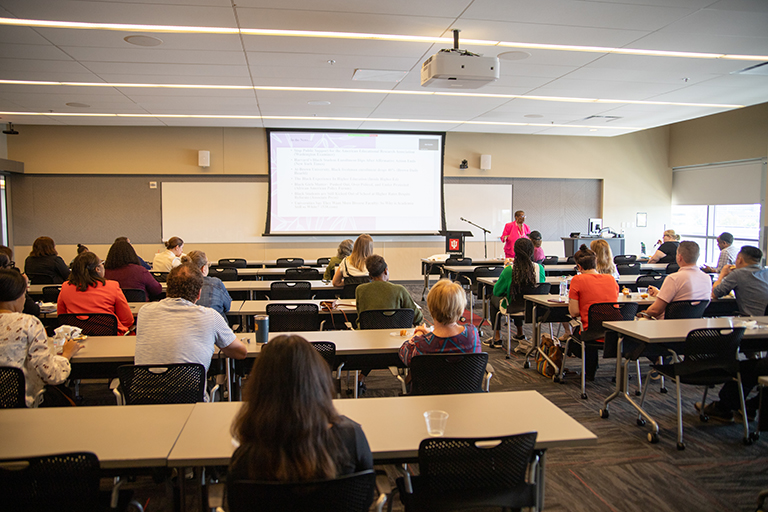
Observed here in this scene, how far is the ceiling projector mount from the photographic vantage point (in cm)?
466

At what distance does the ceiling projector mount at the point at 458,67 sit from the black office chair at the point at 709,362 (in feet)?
9.57

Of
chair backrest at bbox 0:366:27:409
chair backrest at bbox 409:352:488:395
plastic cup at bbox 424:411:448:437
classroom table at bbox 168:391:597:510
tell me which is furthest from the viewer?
chair backrest at bbox 409:352:488:395

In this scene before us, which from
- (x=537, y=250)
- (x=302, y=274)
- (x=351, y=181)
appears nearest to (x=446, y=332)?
(x=302, y=274)

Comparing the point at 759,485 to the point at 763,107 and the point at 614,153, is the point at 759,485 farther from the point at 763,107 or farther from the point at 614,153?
the point at 614,153

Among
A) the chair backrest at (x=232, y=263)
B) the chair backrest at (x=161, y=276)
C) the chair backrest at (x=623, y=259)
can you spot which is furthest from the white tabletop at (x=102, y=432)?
the chair backrest at (x=623, y=259)

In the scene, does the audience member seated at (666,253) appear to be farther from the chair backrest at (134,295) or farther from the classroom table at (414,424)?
the chair backrest at (134,295)

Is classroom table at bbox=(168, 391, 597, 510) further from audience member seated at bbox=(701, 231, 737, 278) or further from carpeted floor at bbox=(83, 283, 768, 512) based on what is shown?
audience member seated at bbox=(701, 231, 737, 278)

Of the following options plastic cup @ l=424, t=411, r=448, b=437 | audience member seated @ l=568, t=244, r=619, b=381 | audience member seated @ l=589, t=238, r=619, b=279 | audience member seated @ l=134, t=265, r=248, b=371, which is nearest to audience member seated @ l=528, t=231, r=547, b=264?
audience member seated @ l=589, t=238, r=619, b=279

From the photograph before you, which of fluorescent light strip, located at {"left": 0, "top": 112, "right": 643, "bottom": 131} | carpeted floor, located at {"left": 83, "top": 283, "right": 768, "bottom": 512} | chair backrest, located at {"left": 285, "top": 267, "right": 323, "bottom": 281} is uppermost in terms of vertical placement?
fluorescent light strip, located at {"left": 0, "top": 112, "right": 643, "bottom": 131}

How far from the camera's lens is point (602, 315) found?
430cm

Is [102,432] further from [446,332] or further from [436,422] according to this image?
[446,332]

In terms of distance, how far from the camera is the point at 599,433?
3.63m

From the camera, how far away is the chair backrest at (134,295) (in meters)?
4.89

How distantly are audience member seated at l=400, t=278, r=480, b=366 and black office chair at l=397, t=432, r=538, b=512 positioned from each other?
2.72ft
